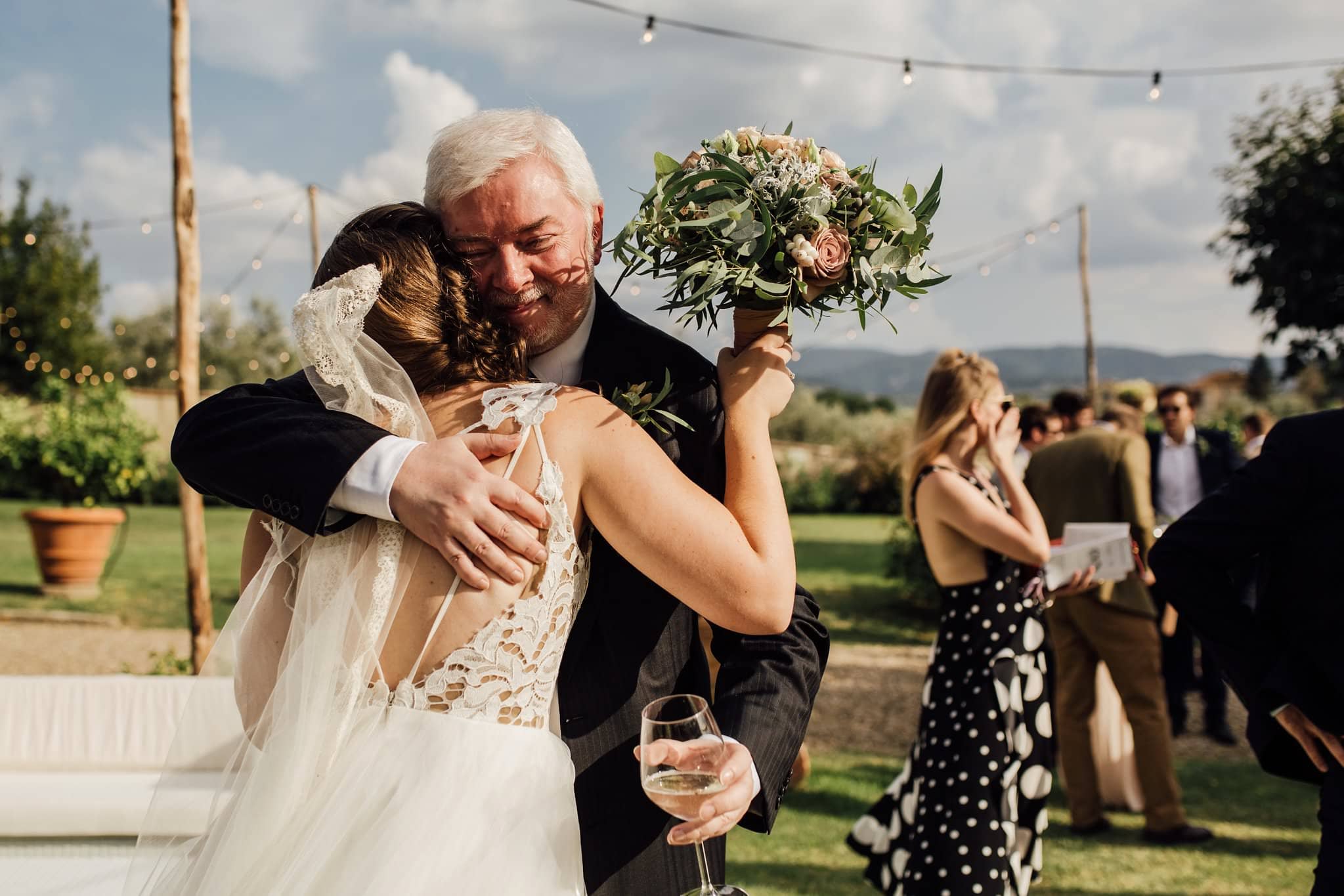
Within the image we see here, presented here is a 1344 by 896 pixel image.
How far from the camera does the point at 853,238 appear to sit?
1.97 metres

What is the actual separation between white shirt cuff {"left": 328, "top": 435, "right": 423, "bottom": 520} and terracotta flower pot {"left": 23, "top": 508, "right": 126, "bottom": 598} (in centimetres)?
1255

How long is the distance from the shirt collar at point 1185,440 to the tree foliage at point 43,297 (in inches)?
1418

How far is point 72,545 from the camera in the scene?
42.1 feet

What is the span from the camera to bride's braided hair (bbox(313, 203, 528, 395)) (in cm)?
180

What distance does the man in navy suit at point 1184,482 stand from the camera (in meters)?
8.38

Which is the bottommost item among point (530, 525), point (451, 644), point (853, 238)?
point (451, 644)

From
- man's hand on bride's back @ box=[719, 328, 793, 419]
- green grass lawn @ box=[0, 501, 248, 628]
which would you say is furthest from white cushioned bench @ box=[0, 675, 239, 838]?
green grass lawn @ box=[0, 501, 248, 628]

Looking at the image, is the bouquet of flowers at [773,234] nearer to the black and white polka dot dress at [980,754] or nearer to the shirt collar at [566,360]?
the shirt collar at [566,360]

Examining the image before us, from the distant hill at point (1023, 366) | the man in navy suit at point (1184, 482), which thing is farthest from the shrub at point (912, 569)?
the distant hill at point (1023, 366)

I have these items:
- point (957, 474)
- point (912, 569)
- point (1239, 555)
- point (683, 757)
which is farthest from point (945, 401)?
point (912, 569)

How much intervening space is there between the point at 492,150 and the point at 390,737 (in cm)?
108

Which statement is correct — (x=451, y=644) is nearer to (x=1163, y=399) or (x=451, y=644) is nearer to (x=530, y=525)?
(x=530, y=525)

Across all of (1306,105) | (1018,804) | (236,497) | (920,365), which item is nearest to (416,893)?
(236,497)

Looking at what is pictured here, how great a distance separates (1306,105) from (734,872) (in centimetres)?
1639
